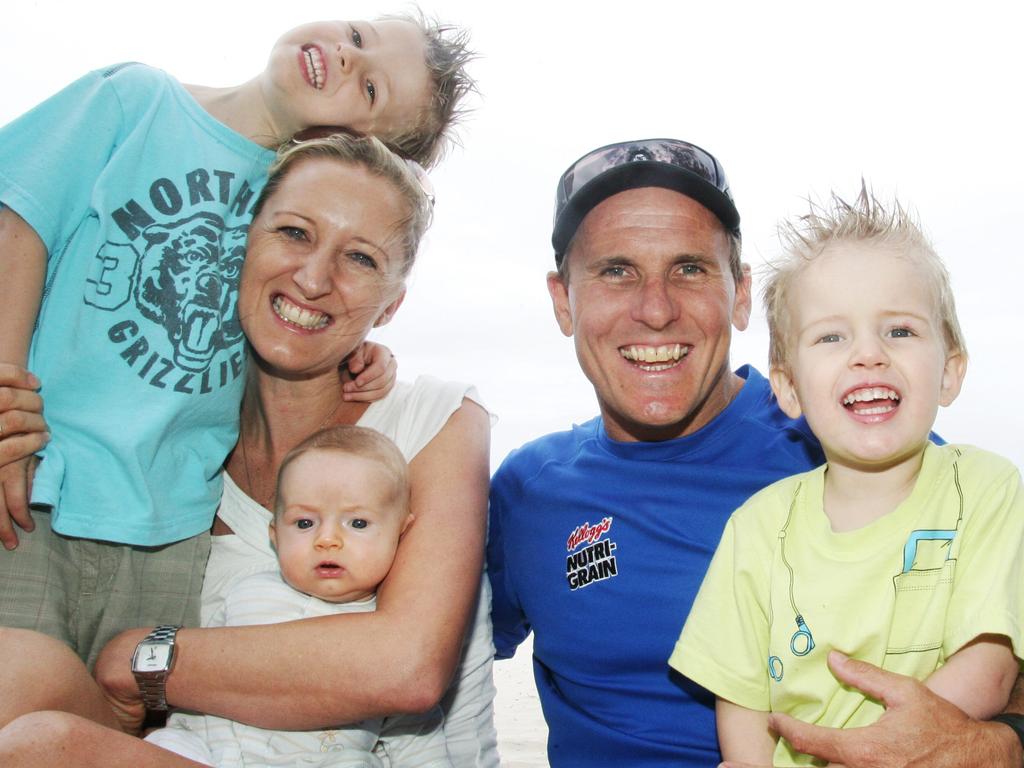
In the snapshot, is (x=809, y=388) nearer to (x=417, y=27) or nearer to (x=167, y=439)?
(x=167, y=439)

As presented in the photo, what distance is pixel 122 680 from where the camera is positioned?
2658mm

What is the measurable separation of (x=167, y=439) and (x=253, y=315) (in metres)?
0.51

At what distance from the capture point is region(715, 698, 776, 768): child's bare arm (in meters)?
2.40

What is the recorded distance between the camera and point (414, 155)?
3809 mm

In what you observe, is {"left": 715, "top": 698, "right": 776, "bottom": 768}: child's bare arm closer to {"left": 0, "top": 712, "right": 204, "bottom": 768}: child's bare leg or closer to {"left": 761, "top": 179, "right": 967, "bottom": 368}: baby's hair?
{"left": 761, "top": 179, "right": 967, "bottom": 368}: baby's hair

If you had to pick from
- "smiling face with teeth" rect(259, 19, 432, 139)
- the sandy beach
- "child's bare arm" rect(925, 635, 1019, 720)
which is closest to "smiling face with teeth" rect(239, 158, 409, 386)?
"smiling face with teeth" rect(259, 19, 432, 139)

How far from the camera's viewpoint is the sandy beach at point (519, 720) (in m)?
6.65

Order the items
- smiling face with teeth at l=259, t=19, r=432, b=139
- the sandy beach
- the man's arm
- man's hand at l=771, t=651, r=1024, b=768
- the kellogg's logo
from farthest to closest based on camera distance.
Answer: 1. the sandy beach
2. smiling face with teeth at l=259, t=19, r=432, b=139
3. the kellogg's logo
4. the man's arm
5. man's hand at l=771, t=651, r=1024, b=768

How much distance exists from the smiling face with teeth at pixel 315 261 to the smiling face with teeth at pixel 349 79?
10.5 inches

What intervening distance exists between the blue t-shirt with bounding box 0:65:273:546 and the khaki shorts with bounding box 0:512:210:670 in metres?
0.10

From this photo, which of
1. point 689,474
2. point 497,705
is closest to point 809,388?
point 689,474

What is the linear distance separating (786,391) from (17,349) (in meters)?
2.26

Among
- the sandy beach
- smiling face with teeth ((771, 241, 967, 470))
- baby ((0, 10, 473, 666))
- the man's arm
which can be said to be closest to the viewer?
smiling face with teeth ((771, 241, 967, 470))

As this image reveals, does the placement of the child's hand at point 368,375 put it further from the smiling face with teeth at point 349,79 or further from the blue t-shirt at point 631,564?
the smiling face with teeth at point 349,79
